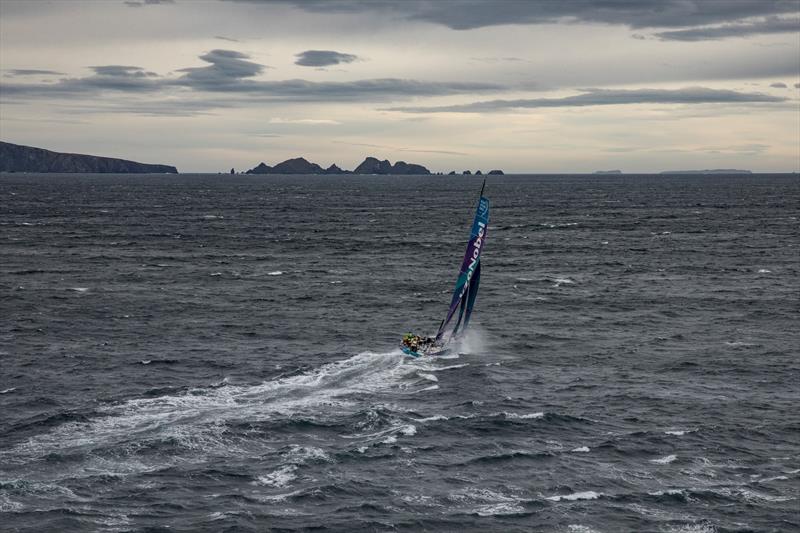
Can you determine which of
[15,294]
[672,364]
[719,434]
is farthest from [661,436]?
[15,294]

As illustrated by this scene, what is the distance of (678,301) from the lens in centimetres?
9812

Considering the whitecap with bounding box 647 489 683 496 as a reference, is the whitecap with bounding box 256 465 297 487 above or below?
above

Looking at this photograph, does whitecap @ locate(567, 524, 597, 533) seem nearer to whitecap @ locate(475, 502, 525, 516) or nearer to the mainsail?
whitecap @ locate(475, 502, 525, 516)

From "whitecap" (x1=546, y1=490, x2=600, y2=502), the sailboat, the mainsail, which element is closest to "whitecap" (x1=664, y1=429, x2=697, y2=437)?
"whitecap" (x1=546, y1=490, x2=600, y2=502)

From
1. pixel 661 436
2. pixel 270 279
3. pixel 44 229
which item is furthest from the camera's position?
pixel 44 229

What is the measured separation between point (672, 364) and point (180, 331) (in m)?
43.7

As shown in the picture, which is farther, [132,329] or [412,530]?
[132,329]

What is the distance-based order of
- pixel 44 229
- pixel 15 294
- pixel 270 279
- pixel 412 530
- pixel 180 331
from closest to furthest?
pixel 412 530, pixel 180 331, pixel 15 294, pixel 270 279, pixel 44 229

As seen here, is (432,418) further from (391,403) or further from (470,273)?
(470,273)

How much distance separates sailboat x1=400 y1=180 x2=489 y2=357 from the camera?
72062mm

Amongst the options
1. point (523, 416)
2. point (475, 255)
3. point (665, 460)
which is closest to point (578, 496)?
point (665, 460)

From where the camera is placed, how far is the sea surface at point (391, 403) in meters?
42.9

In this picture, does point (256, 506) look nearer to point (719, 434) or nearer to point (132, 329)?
point (719, 434)

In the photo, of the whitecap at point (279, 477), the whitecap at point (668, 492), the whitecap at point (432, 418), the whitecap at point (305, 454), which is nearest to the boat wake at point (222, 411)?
the whitecap at point (305, 454)
